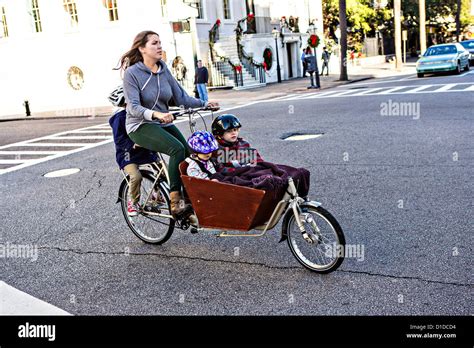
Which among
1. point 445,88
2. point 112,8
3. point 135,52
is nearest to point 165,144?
point 135,52

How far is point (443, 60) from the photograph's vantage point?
89.8ft

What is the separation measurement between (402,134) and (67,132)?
10719mm

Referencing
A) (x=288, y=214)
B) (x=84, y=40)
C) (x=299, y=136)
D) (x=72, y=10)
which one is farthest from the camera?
(x=72, y=10)

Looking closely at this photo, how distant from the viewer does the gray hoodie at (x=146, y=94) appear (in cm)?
532

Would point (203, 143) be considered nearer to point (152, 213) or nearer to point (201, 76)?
point (152, 213)

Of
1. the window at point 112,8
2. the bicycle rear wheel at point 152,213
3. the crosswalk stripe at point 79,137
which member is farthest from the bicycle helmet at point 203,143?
the window at point 112,8

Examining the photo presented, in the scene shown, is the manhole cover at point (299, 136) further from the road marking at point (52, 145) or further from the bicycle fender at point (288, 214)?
the bicycle fender at point (288, 214)

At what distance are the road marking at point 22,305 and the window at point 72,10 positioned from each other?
30351mm

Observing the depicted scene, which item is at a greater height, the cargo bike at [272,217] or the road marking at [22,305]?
the cargo bike at [272,217]

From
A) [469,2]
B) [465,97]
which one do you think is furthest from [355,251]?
[469,2]

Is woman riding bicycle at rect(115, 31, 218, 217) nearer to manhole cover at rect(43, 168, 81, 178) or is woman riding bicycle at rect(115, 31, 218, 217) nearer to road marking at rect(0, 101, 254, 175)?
manhole cover at rect(43, 168, 81, 178)

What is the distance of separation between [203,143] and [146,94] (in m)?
0.82

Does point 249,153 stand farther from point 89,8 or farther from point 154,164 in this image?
point 89,8
